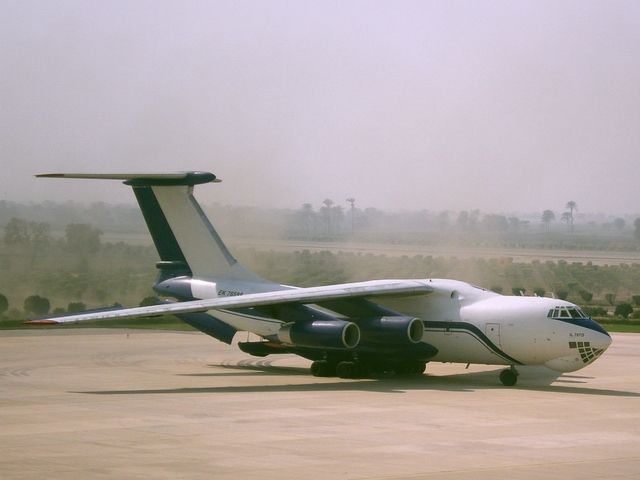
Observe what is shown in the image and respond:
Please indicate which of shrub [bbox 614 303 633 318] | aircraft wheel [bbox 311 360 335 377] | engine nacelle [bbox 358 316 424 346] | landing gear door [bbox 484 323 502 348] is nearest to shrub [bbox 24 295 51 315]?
aircraft wheel [bbox 311 360 335 377]

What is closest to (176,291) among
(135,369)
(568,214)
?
(135,369)

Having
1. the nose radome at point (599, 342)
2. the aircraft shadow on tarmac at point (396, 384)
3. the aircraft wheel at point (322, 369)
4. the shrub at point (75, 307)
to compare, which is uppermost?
the nose radome at point (599, 342)

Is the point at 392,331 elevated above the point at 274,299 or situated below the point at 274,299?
below

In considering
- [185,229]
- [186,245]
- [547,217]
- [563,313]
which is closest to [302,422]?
[563,313]

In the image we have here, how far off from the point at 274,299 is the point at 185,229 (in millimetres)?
4665

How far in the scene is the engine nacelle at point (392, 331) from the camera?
2470 cm

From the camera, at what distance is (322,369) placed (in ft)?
85.5

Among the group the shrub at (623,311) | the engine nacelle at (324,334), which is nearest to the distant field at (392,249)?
the shrub at (623,311)

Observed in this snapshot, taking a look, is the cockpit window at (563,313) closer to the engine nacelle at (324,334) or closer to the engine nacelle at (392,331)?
the engine nacelle at (392,331)

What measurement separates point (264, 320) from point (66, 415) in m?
9.09

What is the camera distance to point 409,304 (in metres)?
26.1

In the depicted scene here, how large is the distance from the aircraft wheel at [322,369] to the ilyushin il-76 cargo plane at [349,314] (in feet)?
0.08

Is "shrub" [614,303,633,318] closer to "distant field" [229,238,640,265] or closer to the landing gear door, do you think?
"distant field" [229,238,640,265]

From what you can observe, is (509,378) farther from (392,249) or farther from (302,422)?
(392,249)
